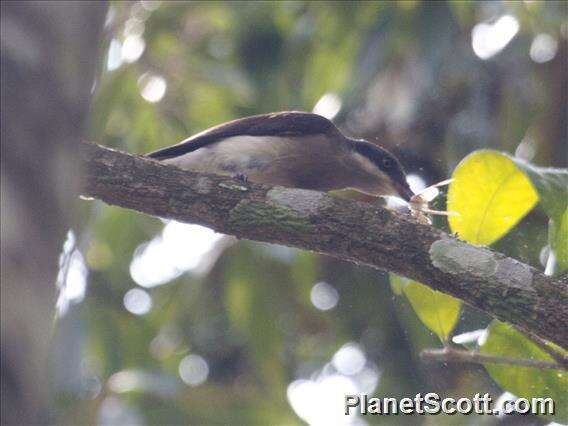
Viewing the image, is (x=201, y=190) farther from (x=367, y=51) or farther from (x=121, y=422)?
(x=367, y=51)

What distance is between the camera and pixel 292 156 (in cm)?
461

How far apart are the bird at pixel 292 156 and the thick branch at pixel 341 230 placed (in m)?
1.22

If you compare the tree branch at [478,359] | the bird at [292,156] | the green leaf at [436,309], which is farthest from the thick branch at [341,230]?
the bird at [292,156]

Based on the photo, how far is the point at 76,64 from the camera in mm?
1227

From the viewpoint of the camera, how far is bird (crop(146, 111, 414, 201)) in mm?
4520

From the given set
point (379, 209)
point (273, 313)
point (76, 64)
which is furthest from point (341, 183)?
point (76, 64)

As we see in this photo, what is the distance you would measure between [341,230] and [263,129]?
1814mm

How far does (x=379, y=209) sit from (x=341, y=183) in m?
1.70

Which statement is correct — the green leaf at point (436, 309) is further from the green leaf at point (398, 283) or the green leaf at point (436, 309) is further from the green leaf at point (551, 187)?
the green leaf at point (551, 187)

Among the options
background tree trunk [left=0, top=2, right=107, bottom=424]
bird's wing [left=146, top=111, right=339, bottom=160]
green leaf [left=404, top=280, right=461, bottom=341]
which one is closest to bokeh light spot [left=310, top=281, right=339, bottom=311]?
bird's wing [left=146, top=111, right=339, bottom=160]

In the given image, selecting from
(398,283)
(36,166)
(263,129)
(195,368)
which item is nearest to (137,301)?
(195,368)

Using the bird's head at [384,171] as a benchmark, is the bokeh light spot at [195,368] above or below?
above

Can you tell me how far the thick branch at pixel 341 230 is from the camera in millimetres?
2770

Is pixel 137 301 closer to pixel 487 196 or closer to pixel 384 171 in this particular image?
pixel 384 171
